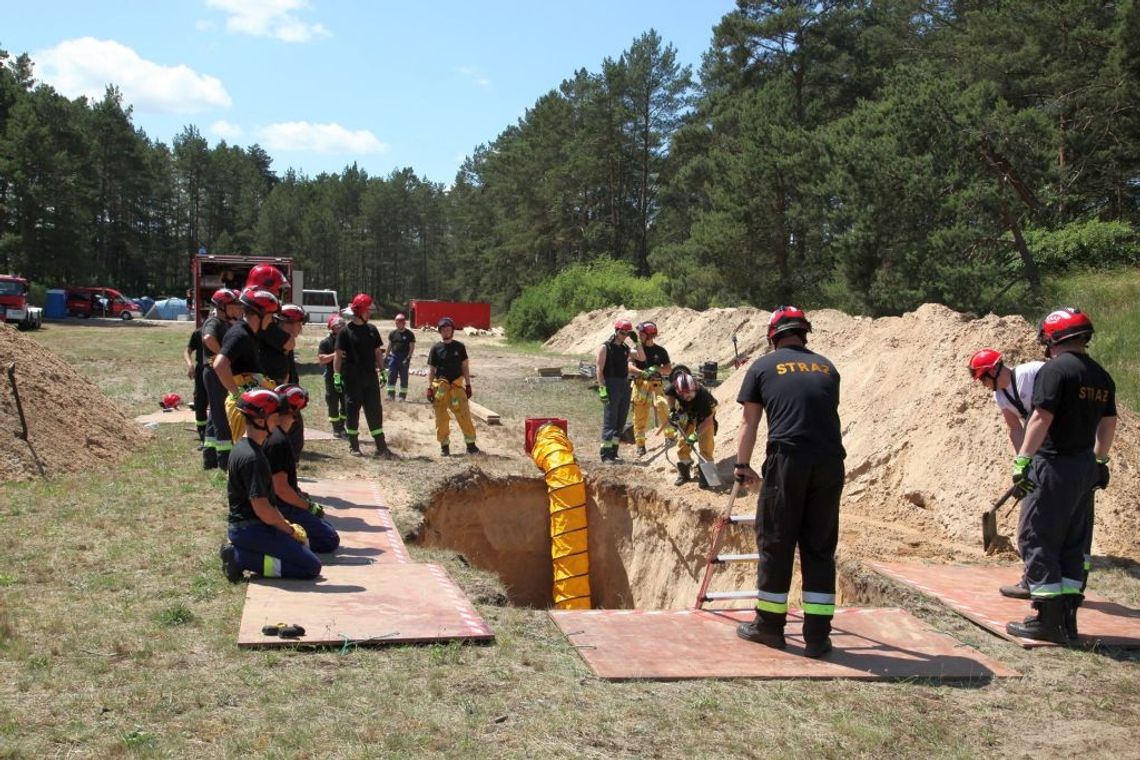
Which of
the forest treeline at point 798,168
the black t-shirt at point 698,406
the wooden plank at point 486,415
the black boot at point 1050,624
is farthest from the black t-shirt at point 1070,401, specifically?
the forest treeline at point 798,168

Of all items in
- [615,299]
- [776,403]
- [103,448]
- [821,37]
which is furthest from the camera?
[615,299]

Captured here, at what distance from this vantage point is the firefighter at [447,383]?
12469 millimetres

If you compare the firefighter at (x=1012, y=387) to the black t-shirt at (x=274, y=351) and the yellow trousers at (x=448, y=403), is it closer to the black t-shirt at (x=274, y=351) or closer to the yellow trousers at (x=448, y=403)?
the black t-shirt at (x=274, y=351)

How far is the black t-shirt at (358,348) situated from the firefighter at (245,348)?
9.94 ft

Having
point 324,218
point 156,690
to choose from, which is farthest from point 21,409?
point 324,218

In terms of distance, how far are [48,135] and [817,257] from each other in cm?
4305

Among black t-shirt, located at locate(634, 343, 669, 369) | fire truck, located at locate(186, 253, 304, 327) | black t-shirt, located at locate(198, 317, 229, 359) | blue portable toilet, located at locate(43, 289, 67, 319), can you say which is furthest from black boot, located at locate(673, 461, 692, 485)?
blue portable toilet, located at locate(43, 289, 67, 319)

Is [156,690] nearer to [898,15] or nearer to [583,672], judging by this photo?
[583,672]

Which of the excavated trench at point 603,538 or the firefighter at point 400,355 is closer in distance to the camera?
the excavated trench at point 603,538

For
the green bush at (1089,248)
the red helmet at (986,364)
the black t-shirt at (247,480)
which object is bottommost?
the black t-shirt at (247,480)

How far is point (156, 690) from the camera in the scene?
14.5ft

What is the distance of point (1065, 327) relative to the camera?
5922 mm

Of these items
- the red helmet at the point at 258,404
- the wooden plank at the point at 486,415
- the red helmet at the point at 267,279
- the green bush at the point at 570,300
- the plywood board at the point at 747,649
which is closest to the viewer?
the plywood board at the point at 747,649

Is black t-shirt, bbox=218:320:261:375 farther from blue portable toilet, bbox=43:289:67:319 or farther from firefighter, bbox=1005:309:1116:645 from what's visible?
blue portable toilet, bbox=43:289:67:319
